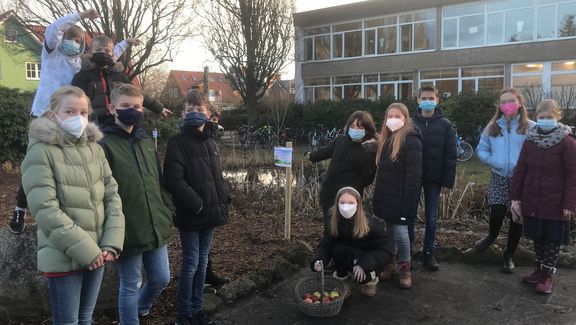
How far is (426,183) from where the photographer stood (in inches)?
199

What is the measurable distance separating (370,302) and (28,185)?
2965mm

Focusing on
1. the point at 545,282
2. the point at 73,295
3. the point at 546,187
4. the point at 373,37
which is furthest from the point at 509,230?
the point at 373,37

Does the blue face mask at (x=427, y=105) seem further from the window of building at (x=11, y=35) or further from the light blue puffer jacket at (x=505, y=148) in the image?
the window of building at (x=11, y=35)

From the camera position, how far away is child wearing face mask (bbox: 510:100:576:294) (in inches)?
171

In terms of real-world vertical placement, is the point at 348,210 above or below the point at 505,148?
below

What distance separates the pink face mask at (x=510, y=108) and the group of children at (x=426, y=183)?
0.4 inches

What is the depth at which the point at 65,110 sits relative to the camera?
9.12ft

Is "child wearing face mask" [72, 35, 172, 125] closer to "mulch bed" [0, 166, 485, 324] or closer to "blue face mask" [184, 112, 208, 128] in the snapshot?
"blue face mask" [184, 112, 208, 128]

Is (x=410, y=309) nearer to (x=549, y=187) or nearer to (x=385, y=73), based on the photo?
(x=549, y=187)

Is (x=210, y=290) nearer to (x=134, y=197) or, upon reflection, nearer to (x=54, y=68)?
(x=134, y=197)

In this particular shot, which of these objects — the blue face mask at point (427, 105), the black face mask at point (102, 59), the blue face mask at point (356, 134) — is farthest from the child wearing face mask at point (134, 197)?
the blue face mask at point (427, 105)

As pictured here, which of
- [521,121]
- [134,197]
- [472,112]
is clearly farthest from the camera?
[472,112]

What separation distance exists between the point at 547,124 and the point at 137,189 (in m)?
3.62

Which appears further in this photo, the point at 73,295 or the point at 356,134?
the point at 356,134
